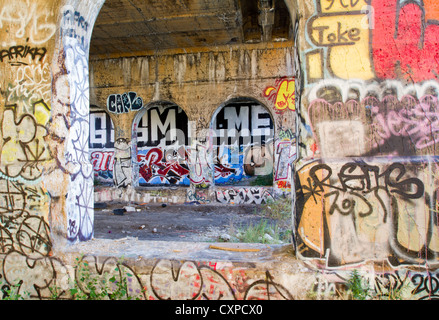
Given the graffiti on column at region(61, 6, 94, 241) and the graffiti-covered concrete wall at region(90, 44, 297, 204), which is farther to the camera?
the graffiti-covered concrete wall at region(90, 44, 297, 204)

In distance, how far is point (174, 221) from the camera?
7527mm

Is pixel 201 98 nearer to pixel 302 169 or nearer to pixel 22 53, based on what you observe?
pixel 22 53

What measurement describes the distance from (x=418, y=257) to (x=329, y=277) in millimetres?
738

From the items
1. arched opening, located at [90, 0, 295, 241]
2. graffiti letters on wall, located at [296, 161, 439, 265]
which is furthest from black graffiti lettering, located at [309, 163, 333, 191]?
arched opening, located at [90, 0, 295, 241]

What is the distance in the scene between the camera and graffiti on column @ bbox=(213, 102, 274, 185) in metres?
12.9

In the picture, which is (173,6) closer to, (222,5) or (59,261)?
(222,5)

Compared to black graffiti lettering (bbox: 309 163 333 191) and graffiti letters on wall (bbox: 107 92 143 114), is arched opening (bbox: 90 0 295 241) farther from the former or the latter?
black graffiti lettering (bbox: 309 163 333 191)

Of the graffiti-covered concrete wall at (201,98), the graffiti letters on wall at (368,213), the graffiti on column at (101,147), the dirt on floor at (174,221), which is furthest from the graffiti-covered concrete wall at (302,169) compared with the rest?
the graffiti on column at (101,147)

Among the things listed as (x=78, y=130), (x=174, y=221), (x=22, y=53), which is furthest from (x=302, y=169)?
(x=174, y=221)

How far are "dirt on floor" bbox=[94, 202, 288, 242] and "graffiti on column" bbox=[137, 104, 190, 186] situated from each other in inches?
119

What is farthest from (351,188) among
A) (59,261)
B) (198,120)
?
(198,120)

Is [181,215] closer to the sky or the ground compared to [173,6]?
closer to the ground

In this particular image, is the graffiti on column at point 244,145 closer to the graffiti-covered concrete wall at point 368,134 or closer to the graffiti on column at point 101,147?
the graffiti on column at point 101,147

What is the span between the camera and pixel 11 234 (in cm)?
314
